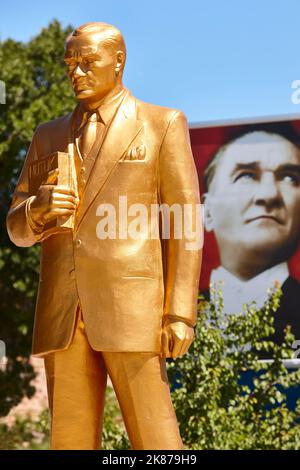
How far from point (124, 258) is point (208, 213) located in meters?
10.6

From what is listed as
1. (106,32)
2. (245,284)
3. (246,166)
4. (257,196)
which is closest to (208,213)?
(257,196)

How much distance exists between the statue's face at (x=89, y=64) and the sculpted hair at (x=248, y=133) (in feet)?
33.6

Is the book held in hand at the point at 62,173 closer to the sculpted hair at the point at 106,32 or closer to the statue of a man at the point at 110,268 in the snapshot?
the statue of a man at the point at 110,268

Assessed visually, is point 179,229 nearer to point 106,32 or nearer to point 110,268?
point 110,268

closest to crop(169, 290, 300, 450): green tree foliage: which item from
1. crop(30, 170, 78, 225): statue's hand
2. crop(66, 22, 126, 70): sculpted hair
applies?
crop(30, 170, 78, 225): statue's hand

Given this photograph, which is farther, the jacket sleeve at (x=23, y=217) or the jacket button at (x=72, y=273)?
the jacket sleeve at (x=23, y=217)

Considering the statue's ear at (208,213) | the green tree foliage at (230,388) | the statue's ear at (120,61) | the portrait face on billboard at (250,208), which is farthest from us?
the statue's ear at (208,213)

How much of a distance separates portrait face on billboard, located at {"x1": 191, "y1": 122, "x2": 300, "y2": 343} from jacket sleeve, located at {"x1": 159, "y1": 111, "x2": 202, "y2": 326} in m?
9.95

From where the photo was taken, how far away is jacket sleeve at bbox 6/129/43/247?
5.06 meters

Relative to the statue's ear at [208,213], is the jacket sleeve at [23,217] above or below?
below

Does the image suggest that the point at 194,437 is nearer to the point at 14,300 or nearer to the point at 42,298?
the point at 42,298

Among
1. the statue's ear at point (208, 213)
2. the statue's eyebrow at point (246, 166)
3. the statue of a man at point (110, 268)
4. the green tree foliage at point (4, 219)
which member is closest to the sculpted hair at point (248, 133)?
the statue's ear at point (208, 213)

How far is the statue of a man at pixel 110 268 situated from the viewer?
4781 millimetres
